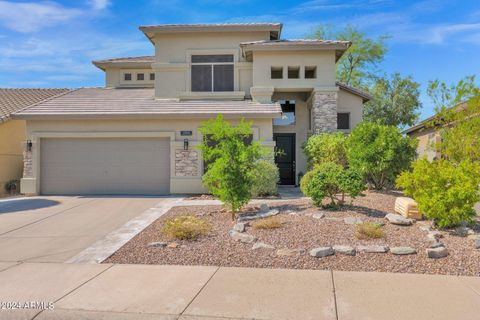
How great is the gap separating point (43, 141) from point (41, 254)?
937cm

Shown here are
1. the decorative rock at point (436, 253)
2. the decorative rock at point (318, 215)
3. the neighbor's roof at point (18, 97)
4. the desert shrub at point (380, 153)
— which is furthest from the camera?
the neighbor's roof at point (18, 97)

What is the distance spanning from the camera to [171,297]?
15.4ft

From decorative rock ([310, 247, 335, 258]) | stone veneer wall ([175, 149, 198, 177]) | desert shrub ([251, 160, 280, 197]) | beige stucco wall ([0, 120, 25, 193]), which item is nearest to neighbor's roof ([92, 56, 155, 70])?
beige stucco wall ([0, 120, 25, 193])

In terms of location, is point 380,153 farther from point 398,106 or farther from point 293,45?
point 398,106

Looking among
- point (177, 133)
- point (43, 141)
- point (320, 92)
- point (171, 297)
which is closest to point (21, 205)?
point (43, 141)

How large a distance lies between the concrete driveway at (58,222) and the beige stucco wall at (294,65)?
7571 mm

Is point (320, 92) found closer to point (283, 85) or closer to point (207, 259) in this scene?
point (283, 85)

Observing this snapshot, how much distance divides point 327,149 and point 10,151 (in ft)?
50.2

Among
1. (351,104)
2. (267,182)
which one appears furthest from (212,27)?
(267,182)

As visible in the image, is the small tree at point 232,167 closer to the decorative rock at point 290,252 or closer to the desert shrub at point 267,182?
the decorative rock at point 290,252

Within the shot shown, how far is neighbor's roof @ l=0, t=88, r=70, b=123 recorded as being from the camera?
18072 millimetres

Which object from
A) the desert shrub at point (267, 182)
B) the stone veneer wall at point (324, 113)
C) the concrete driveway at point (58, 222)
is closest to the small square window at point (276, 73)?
the stone veneer wall at point (324, 113)

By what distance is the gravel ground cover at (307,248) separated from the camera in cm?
584

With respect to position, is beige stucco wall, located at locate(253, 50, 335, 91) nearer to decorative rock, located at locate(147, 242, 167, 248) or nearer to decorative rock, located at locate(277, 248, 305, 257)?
decorative rock, located at locate(147, 242, 167, 248)
